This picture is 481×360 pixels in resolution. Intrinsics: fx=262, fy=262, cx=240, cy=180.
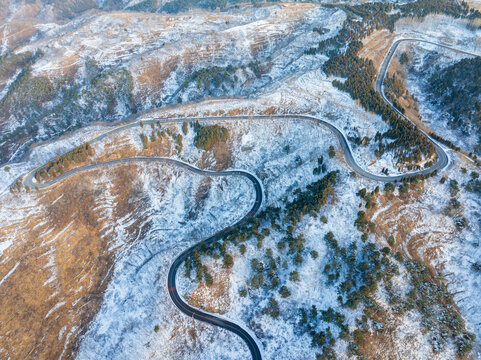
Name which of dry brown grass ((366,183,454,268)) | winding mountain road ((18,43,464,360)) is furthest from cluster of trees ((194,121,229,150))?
dry brown grass ((366,183,454,268))

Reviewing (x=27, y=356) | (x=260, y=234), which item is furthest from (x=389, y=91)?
(x=27, y=356)

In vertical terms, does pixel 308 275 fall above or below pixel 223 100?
below

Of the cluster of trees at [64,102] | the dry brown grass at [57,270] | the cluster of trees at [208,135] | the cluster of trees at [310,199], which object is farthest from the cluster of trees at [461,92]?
the cluster of trees at [64,102]

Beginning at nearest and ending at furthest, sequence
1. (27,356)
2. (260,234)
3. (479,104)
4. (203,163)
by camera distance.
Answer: (27,356) < (260,234) < (479,104) < (203,163)

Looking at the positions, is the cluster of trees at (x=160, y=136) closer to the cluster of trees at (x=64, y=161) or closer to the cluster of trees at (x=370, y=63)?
the cluster of trees at (x=64, y=161)

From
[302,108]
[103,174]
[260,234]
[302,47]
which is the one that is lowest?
[260,234]

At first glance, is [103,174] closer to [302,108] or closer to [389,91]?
[302,108]
